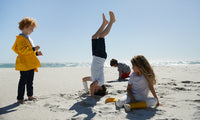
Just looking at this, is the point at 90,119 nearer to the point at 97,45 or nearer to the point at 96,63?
the point at 96,63

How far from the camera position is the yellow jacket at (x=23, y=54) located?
315cm

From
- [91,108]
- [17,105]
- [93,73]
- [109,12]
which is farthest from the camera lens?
[109,12]

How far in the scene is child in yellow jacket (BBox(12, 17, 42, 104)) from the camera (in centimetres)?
315

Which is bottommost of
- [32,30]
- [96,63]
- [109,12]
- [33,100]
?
[33,100]

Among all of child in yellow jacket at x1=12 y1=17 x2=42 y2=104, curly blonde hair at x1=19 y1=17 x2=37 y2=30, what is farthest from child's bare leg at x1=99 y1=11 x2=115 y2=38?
curly blonde hair at x1=19 y1=17 x2=37 y2=30

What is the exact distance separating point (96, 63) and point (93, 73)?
0.24 metres

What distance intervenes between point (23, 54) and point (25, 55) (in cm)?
5

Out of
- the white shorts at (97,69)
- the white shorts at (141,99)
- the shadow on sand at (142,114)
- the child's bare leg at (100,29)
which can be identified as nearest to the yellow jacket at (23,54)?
the white shorts at (97,69)

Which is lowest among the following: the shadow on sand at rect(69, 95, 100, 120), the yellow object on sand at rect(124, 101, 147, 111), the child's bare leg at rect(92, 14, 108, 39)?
the shadow on sand at rect(69, 95, 100, 120)

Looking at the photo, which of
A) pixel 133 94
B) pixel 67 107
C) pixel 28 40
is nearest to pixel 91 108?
pixel 67 107

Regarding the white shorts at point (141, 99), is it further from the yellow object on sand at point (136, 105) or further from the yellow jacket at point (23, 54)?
the yellow jacket at point (23, 54)

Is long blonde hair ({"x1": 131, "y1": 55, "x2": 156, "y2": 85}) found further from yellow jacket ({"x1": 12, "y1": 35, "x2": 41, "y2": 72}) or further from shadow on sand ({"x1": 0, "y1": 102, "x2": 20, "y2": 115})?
shadow on sand ({"x1": 0, "y1": 102, "x2": 20, "y2": 115})

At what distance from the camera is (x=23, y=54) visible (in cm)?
320

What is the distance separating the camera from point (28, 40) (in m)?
3.24
